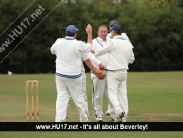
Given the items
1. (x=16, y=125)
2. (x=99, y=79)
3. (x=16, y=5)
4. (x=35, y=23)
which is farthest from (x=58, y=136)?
(x=35, y=23)

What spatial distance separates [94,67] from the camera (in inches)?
575

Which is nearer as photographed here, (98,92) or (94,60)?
(94,60)

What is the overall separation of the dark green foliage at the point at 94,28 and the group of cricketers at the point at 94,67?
3878cm

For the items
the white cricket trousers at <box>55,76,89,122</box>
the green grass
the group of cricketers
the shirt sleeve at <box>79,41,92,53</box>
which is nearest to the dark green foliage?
the green grass

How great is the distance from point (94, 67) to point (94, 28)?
162ft

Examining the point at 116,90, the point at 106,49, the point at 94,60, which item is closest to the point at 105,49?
the point at 106,49

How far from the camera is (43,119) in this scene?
15.6 metres

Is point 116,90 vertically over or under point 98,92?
over

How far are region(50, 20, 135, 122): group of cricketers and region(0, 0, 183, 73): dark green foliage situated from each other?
127 ft

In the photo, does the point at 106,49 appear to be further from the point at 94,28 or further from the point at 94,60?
the point at 94,28

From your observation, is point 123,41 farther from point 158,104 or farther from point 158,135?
point 158,104

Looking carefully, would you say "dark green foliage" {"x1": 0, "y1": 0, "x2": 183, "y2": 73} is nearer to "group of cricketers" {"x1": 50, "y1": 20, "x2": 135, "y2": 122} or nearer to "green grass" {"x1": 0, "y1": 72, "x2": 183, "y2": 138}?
"green grass" {"x1": 0, "y1": 72, "x2": 183, "y2": 138}

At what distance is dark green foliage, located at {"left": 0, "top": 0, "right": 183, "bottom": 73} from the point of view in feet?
189

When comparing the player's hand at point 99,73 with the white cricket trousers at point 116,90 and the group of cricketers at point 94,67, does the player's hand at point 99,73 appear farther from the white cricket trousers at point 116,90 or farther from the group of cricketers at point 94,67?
the white cricket trousers at point 116,90
